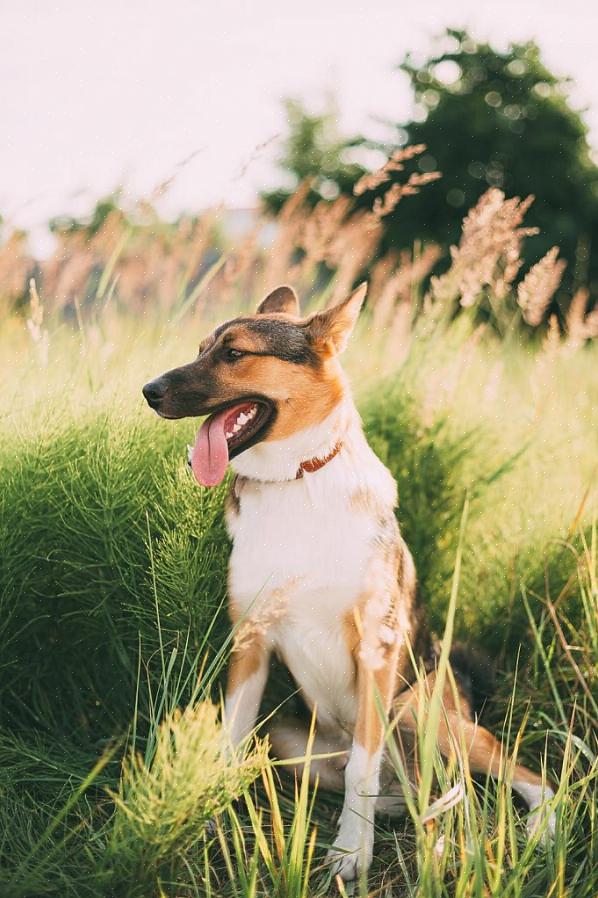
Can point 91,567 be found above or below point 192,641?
above

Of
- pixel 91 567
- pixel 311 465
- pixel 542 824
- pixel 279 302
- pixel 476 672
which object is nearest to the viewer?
pixel 542 824

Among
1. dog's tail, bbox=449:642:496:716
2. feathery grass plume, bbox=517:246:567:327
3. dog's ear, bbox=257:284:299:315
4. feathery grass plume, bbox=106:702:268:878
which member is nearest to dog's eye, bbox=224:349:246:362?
dog's ear, bbox=257:284:299:315

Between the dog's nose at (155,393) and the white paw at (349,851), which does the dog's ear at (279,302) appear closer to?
the dog's nose at (155,393)

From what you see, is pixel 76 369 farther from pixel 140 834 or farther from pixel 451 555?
pixel 140 834

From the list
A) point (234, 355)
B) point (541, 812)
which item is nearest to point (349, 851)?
point (541, 812)

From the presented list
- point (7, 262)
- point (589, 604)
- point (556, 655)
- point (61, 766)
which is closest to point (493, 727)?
point (556, 655)

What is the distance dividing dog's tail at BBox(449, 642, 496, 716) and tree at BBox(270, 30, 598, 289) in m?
14.5

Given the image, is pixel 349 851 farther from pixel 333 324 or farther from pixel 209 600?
pixel 333 324

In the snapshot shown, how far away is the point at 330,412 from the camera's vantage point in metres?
2.81

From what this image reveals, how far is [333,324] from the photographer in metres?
2.85

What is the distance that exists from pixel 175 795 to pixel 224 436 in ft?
4.02

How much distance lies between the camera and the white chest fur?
8.80 ft

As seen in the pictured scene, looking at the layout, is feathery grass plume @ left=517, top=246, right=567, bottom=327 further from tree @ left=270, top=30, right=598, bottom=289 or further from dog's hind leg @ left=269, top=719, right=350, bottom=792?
tree @ left=270, top=30, right=598, bottom=289

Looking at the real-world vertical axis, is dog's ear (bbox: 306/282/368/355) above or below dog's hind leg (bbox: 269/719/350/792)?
above
